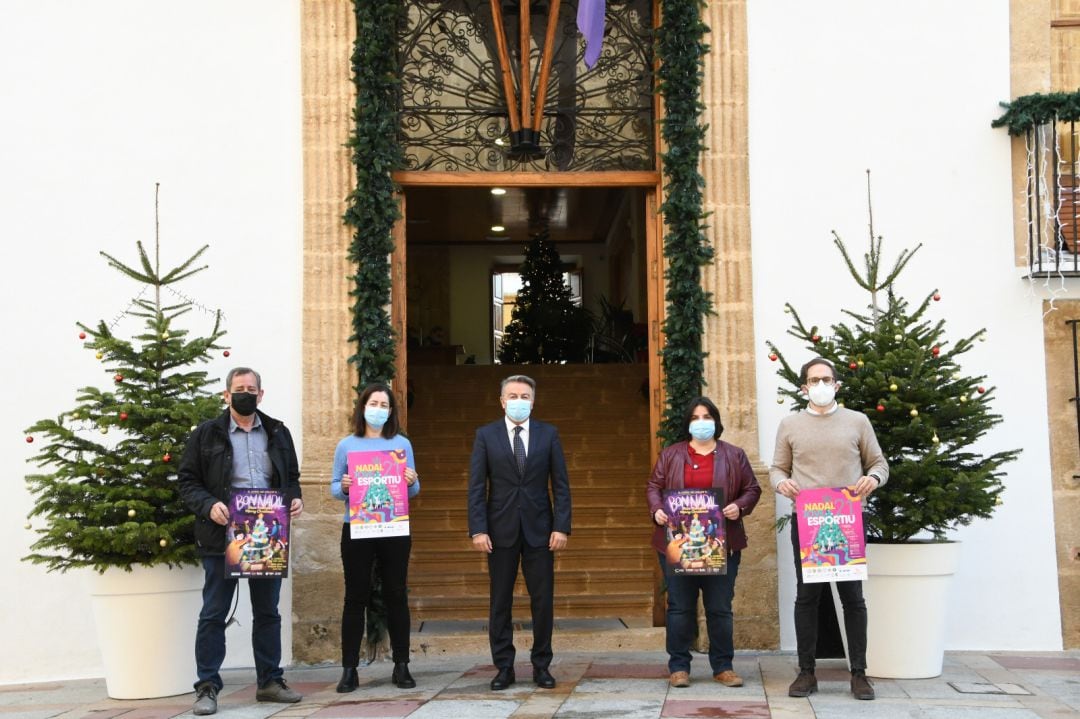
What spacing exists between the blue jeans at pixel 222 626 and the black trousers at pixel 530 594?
118 centimetres

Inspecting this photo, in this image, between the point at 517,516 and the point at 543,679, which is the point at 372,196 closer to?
the point at 517,516

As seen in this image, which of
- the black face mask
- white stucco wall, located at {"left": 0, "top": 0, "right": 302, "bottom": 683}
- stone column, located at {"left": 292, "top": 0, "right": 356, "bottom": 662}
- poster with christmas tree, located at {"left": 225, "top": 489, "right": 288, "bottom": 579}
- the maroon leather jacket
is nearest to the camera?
poster with christmas tree, located at {"left": 225, "top": 489, "right": 288, "bottom": 579}

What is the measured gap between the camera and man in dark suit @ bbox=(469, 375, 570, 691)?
23.2 feet

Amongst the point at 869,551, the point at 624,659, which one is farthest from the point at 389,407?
the point at 869,551

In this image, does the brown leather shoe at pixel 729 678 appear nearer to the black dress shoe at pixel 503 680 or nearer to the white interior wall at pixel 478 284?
the black dress shoe at pixel 503 680

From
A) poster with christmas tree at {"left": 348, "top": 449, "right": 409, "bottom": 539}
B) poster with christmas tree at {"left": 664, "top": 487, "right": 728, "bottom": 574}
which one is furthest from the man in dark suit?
poster with christmas tree at {"left": 664, "top": 487, "right": 728, "bottom": 574}

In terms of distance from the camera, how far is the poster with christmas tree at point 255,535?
6.78 m

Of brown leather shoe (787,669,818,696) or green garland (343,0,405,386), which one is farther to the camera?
green garland (343,0,405,386)

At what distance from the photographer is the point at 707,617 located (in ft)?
23.1

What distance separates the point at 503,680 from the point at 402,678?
1.86 feet

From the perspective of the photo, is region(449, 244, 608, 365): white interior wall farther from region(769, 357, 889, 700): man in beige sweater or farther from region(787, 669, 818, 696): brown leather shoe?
region(787, 669, 818, 696): brown leather shoe

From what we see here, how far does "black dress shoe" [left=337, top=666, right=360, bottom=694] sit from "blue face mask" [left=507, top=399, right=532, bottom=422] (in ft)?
5.34

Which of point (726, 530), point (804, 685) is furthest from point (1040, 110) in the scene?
point (804, 685)

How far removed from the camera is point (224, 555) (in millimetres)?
6828
